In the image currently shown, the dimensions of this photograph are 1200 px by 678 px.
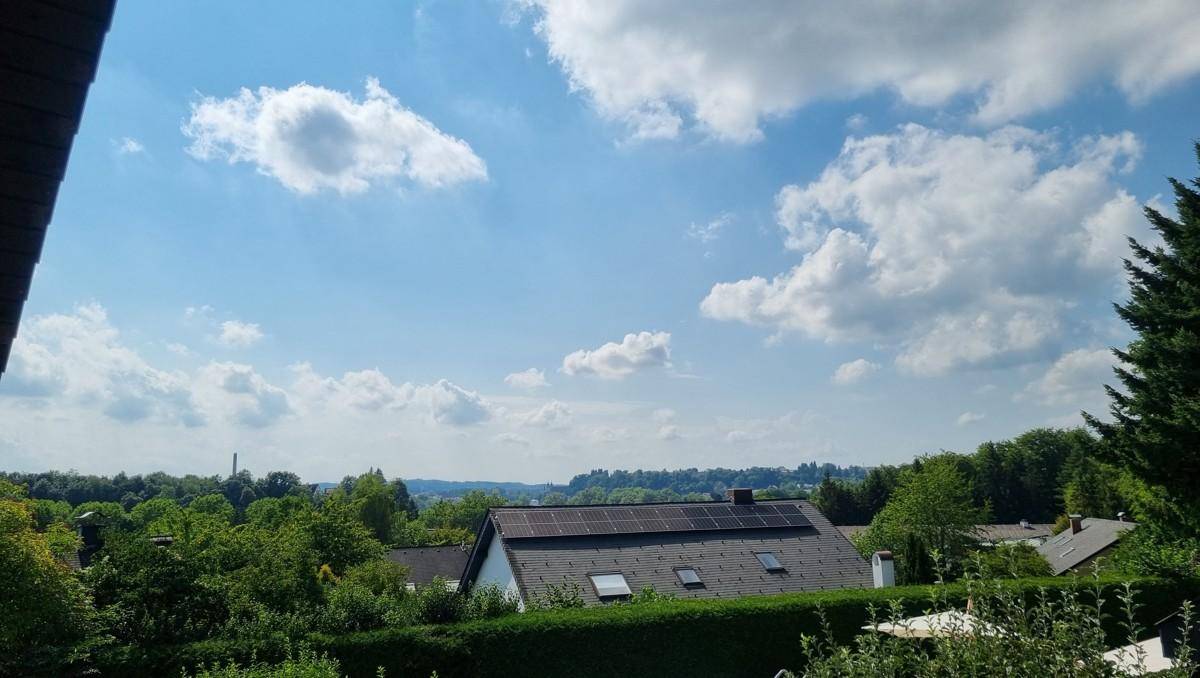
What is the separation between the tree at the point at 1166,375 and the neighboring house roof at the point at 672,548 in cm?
963

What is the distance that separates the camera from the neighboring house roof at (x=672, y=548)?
915 inches

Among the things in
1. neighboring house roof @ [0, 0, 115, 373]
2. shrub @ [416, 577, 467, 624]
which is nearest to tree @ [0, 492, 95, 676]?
shrub @ [416, 577, 467, 624]

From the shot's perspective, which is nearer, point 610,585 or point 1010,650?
point 1010,650

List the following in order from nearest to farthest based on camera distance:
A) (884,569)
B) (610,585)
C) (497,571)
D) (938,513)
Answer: (884,569) < (610,585) < (497,571) < (938,513)

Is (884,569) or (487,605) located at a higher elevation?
(884,569)

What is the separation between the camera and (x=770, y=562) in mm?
25359

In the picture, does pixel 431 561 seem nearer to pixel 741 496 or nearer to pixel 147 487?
pixel 741 496

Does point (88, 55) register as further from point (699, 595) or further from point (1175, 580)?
point (1175, 580)

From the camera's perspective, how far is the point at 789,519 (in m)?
28.4

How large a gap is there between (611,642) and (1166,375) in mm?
16348

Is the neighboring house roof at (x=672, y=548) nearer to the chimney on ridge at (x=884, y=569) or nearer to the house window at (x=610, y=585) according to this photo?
the house window at (x=610, y=585)

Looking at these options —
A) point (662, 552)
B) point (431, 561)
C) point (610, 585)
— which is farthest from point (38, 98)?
point (431, 561)

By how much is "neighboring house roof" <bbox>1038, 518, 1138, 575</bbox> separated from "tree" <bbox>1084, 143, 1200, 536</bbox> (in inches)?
Result: 848

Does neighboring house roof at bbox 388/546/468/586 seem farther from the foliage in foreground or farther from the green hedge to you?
the foliage in foreground
